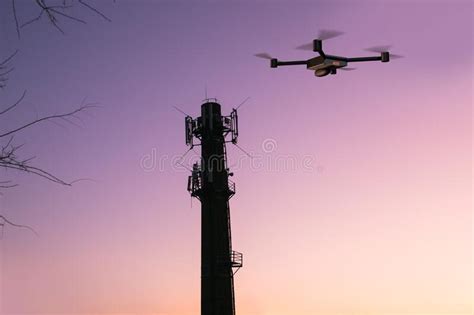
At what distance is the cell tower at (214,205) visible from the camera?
3152cm

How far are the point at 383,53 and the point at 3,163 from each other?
61.5 feet

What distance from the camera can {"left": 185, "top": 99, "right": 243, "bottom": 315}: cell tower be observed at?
31.5 m

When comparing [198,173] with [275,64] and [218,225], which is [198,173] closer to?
[218,225]

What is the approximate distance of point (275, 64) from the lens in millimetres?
20984

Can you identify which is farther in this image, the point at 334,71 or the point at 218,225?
the point at 218,225

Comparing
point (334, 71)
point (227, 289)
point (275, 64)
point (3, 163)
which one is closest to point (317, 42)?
point (334, 71)

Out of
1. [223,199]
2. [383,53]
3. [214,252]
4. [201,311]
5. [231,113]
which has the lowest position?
[201,311]

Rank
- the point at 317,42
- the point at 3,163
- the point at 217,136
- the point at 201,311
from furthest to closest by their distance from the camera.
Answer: the point at 217,136
the point at 201,311
the point at 317,42
the point at 3,163

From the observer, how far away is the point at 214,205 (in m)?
32.7

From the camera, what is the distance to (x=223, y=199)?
32875 mm

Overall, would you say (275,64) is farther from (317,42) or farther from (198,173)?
(198,173)

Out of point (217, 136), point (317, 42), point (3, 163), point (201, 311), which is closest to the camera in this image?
point (3, 163)

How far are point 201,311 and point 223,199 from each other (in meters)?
5.74

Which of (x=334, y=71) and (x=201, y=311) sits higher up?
(x=334, y=71)
